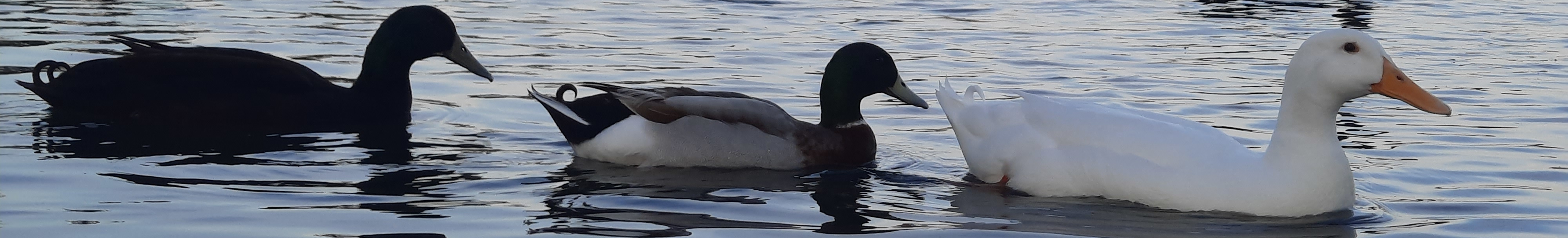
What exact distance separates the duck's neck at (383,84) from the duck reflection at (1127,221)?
300 cm

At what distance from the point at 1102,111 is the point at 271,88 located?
364 cm

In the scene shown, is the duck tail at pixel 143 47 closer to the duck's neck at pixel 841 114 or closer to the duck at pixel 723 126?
the duck at pixel 723 126

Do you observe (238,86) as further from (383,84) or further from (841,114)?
(841,114)

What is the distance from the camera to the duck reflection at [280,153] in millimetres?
6227

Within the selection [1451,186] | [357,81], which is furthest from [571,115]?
[1451,186]

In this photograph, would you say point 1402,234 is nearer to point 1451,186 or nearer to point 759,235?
point 1451,186

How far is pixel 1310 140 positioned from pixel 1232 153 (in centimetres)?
36

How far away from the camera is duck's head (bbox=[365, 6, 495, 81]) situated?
822 centimetres

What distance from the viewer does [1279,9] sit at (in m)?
16.8

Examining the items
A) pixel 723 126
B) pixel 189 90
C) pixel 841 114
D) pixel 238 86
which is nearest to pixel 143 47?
pixel 189 90

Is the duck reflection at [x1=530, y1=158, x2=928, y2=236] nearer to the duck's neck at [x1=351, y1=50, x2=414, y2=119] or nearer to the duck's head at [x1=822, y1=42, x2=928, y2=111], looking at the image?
the duck's head at [x1=822, y1=42, x2=928, y2=111]

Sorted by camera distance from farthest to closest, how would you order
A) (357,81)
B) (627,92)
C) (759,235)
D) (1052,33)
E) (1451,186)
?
(1052,33) < (357,81) < (627,92) < (1451,186) < (759,235)

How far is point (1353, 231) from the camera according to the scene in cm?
592

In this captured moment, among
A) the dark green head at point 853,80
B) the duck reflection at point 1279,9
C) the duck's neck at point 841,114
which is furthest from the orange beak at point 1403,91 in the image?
the duck reflection at point 1279,9
